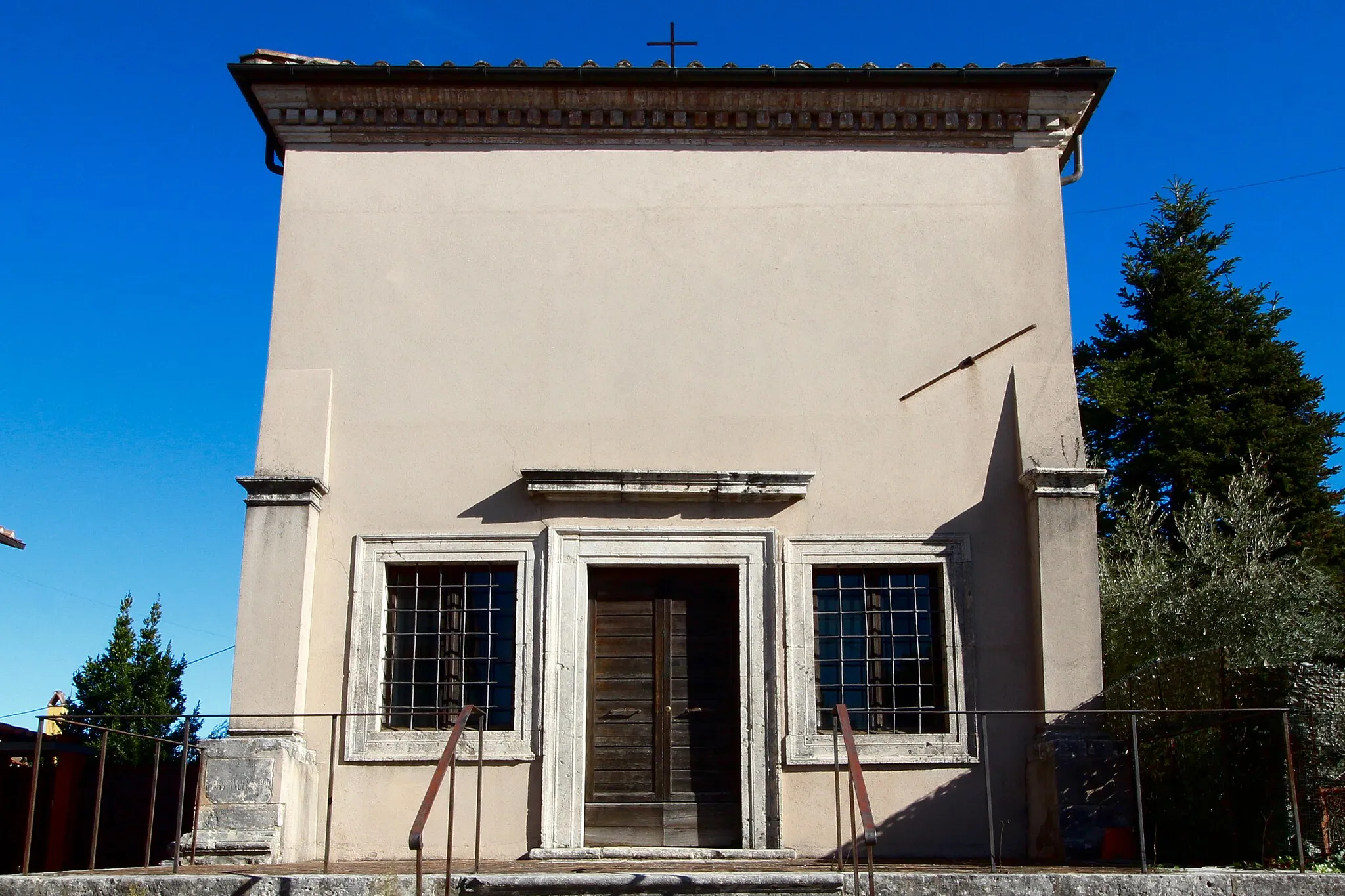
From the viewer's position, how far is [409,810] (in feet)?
30.3

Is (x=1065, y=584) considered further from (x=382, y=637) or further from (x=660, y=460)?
(x=382, y=637)

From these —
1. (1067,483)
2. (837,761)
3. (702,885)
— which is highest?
(1067,483)

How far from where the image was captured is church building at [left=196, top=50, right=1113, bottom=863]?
369 inches

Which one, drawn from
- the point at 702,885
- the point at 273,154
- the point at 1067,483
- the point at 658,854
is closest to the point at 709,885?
the point at 702,885

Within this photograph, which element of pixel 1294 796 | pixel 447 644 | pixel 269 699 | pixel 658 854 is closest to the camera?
pixel 1294 796

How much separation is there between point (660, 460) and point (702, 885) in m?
3.73

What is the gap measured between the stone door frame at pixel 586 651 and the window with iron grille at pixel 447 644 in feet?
1.26

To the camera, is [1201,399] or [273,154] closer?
[273,154]

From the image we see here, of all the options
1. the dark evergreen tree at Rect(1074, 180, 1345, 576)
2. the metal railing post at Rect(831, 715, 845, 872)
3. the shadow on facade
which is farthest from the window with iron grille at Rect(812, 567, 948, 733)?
the dark evergreen tree at Rect(1074, 180, 1345, 576)

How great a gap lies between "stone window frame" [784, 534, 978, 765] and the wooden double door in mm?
450

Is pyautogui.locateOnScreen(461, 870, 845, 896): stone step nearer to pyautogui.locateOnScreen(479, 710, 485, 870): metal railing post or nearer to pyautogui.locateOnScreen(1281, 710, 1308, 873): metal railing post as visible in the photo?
pyautogui.locateOnScreen(479, 710, 485, 870): metal railing post

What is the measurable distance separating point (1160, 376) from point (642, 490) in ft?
46.9

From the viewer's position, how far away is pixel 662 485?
32.2 ft

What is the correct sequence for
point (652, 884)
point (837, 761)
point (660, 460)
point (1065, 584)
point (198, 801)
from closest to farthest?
point (652, 884) < point (837, 761) < point (198, 801) < point (1065, 584) < point (660, 460)
